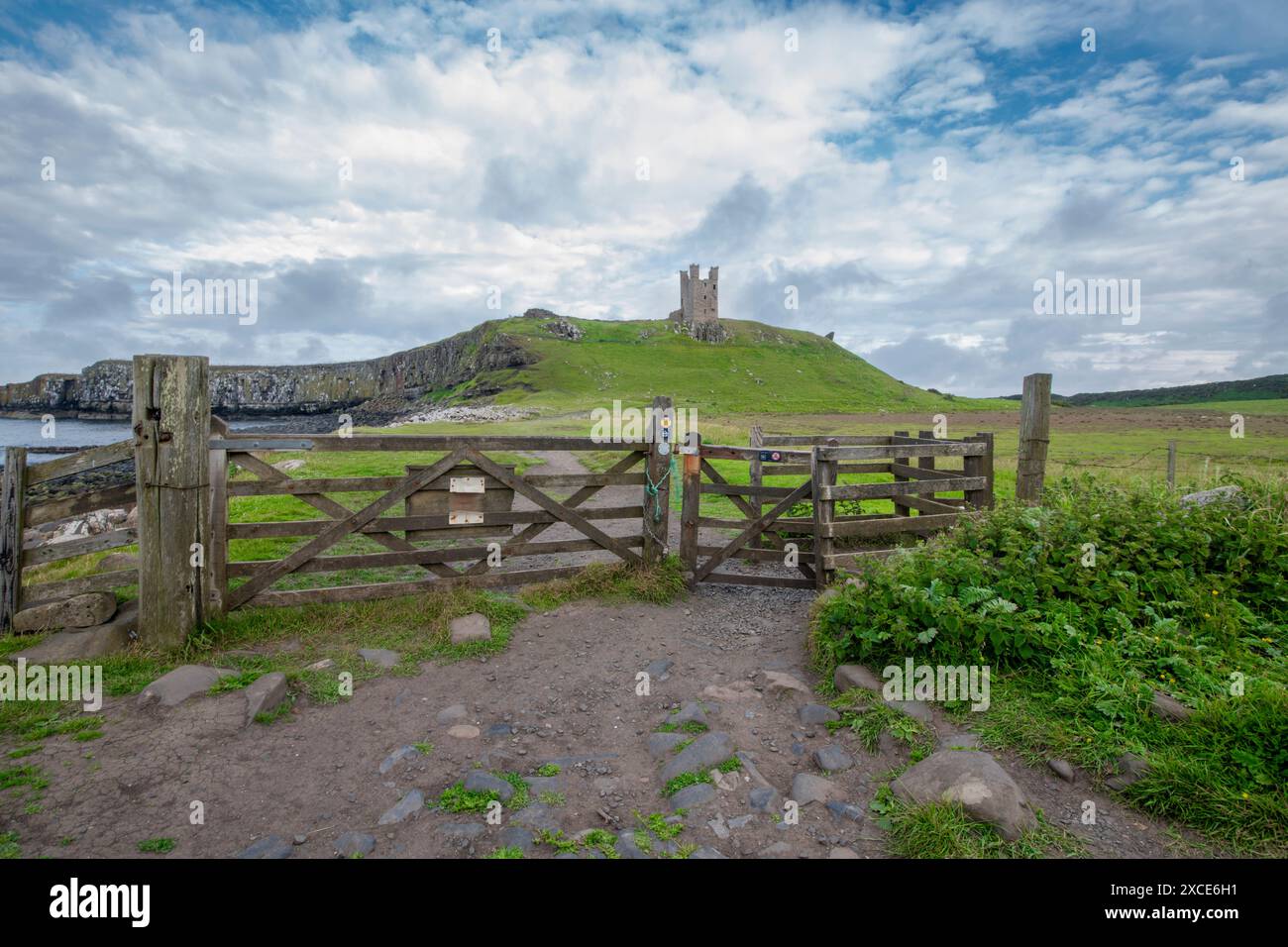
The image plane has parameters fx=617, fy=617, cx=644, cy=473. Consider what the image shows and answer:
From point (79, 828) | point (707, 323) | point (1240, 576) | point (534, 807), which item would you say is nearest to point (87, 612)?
point (79, 828)

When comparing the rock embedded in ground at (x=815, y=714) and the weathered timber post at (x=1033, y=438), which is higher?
the weathered timber post at (x=1033, y=438)

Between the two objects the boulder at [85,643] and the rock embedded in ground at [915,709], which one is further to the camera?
the boulder at [85,643]

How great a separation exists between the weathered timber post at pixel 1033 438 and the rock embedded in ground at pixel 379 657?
30.4ft

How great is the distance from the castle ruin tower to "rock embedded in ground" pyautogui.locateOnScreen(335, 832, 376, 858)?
597 feet

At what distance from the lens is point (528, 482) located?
908 centimetres

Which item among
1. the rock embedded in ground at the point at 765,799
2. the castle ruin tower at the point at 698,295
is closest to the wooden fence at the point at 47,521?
the rock embedded in ground at the point at 765,799

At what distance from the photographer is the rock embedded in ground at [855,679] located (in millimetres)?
5766

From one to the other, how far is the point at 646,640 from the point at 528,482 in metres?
2.91

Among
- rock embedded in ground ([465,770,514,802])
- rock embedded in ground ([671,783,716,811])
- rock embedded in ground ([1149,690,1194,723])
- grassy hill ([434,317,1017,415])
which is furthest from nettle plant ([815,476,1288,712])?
grassy hill ([434,317,1017,415])

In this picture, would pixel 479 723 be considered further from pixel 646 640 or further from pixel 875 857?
pixel 875 857

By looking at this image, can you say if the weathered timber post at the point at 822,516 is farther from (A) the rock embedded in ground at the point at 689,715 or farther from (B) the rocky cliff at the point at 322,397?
(B) the rocky cliff at the point at 322,397

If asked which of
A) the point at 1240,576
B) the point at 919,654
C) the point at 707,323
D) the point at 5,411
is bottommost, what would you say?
the point at 919,654

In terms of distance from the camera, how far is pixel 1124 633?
5.75 metres

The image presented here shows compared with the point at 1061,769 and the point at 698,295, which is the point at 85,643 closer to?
the point at 1061,769
